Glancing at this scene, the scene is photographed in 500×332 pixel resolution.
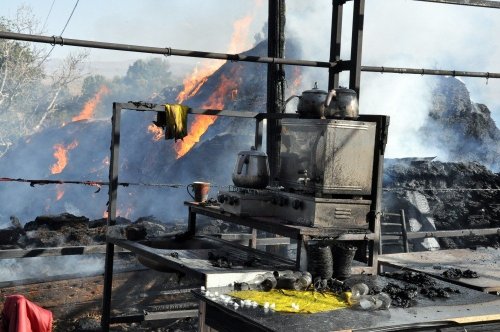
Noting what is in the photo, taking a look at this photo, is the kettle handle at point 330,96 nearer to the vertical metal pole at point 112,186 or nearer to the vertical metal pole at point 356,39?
the vertical metal pole at point 356,39

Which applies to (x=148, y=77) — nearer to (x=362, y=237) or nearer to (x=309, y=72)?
(x=309, y=72)

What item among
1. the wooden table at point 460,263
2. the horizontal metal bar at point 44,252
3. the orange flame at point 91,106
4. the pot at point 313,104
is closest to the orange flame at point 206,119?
the orange flame at point 91,106

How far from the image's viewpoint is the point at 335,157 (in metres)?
5.56

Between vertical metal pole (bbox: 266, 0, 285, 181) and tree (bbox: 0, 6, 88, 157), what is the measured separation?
20588 mm

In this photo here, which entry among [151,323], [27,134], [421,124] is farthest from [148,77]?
[151,323]

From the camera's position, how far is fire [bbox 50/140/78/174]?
2462 cm

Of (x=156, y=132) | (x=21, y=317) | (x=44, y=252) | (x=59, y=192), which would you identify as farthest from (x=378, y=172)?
(x=59, y=192)

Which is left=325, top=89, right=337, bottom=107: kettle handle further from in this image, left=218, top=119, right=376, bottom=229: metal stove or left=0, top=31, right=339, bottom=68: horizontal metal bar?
left=0, top=31, right=339, bottom=68: horizontal metal bar

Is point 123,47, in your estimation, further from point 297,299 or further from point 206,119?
point 206,119

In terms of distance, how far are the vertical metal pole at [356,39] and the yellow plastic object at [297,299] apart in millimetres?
2896

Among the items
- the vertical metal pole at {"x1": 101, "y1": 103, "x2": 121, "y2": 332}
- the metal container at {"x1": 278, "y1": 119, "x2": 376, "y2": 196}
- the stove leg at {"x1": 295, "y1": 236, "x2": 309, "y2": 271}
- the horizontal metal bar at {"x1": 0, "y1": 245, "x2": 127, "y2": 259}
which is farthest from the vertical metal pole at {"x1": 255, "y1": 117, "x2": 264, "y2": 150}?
the stove leg at {"x1": 295, "y1": 236, "x2": 309, "y2": 271}

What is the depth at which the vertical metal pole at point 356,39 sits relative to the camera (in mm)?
6734

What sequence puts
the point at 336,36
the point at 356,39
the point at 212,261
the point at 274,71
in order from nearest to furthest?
the point at 212,261 < the point at 356,39 < the point at 336,36 < the point at 274,71

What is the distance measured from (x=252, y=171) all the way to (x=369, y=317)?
2.51m
